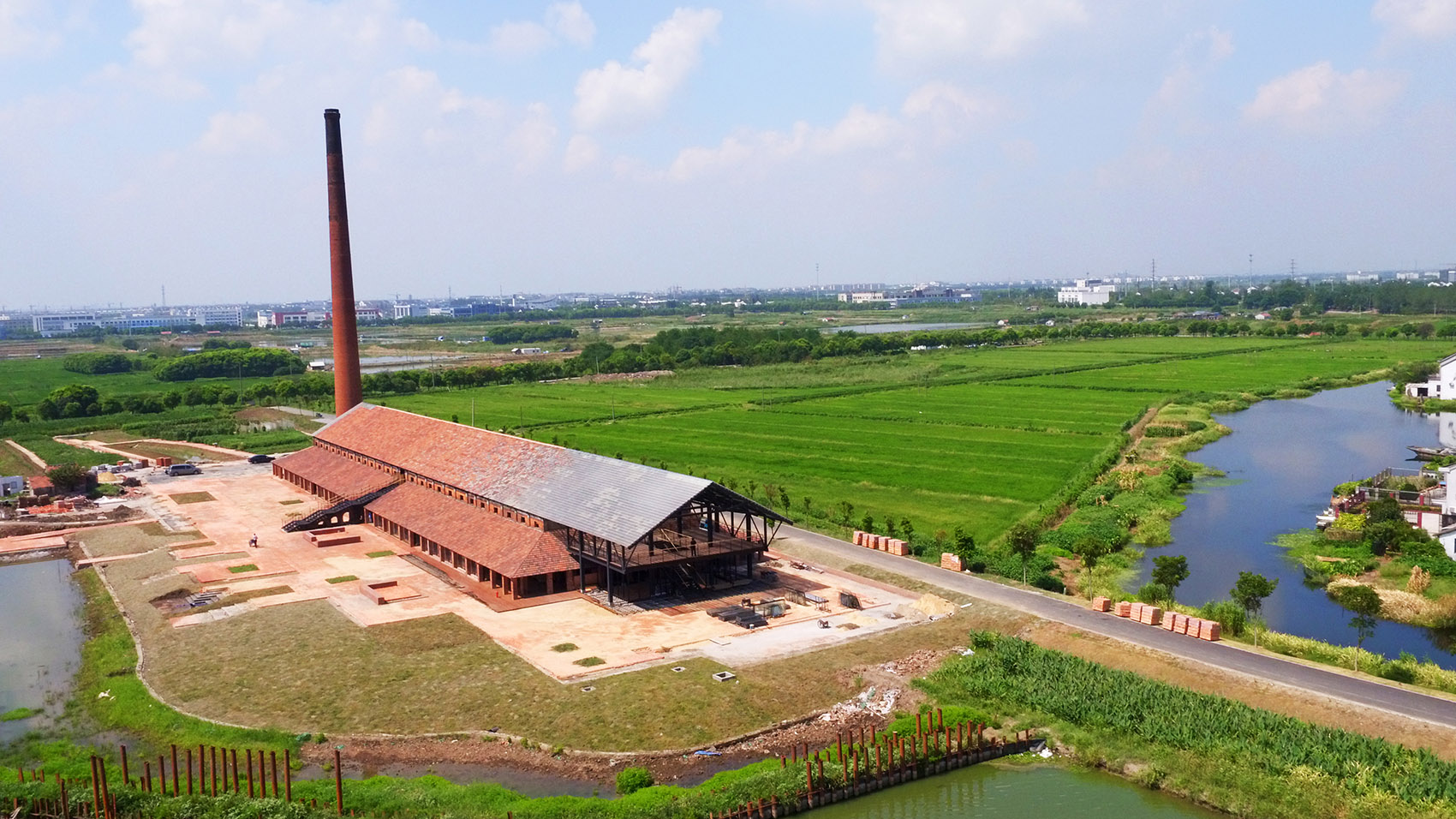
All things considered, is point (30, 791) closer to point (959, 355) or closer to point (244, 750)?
point (244, 750)

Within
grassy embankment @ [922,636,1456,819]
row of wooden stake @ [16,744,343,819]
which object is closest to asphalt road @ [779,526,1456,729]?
grassy embankment @ [922,636,1456,819]

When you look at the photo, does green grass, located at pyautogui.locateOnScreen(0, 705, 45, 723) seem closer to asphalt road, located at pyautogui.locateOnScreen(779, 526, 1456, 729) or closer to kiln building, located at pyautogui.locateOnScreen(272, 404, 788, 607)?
kiln building, located at pyautogui.locateOnScreen(272, 404, 788, 607)

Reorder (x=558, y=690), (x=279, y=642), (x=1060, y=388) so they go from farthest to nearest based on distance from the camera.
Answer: (x=1060, y=388)
(x=279, y=642)
(x=558, y=690)

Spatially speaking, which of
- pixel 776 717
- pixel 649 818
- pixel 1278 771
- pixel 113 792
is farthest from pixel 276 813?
pixel 1278 771

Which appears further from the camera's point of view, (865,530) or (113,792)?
(865,530)

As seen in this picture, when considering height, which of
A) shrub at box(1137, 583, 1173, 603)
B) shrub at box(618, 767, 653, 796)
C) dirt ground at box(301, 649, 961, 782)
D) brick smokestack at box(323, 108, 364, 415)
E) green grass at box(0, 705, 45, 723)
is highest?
brick smokestack at box(323, 108, 364, 415)

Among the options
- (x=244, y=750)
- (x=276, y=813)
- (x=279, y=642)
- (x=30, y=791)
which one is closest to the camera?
(x=276, y=813)

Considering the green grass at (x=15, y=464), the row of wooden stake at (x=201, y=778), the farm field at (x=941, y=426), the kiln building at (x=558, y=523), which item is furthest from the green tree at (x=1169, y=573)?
the green grass at (x=15, y=464)
